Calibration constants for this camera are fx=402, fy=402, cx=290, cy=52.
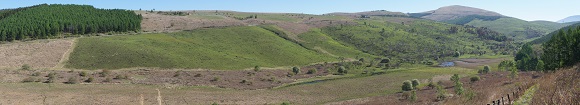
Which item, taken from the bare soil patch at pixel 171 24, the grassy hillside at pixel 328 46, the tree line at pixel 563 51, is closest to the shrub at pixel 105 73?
the bare soil patch at pixel 171 24

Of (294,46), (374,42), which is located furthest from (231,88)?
(374,42)

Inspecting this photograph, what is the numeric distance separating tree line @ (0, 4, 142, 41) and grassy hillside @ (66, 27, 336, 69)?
2247cm

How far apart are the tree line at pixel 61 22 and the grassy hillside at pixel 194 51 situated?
2247 centimetres

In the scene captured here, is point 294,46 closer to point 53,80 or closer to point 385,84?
point 385,84

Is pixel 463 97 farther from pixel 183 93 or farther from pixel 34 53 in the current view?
pixel 34 53

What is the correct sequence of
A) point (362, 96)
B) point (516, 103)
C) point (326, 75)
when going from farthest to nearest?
point (326, 75) < point (362, 96) < point (516, 103)

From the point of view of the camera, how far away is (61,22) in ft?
483

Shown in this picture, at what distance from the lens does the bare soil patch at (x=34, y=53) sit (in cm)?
9124

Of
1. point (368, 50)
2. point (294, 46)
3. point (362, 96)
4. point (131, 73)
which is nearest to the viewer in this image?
point (362, 96)

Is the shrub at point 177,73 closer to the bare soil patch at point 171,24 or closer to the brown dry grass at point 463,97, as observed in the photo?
the brown dry grass at point 463,97

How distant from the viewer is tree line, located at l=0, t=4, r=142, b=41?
130475mm

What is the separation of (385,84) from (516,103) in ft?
202

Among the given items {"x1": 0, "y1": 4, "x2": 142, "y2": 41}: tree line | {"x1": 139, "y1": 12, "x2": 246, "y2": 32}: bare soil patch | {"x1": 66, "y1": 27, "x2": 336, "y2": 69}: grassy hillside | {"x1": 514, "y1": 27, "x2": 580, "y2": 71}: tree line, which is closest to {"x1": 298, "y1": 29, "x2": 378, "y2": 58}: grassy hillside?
{"x1": 66, "y1": 27, "x2": 336, "y2": 69}: grassy hillside

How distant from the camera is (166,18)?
195750 mm
